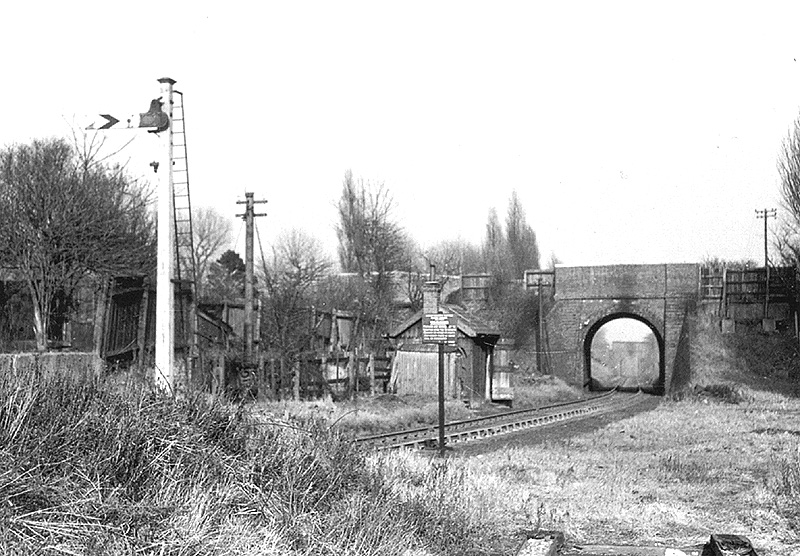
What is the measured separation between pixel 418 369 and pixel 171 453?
81.6 ft

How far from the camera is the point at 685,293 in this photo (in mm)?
47656

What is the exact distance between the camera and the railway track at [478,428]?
53.5ft

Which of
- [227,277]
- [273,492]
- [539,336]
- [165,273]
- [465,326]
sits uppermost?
[227,277]

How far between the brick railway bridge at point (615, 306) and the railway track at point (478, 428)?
16253mm

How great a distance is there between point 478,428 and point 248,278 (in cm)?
1205

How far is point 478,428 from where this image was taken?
2119 centimetres

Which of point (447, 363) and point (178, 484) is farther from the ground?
point (178, 484)

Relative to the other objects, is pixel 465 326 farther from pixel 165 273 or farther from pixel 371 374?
pixel 165 273

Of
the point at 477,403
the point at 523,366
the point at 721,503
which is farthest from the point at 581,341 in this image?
the point at 721,503

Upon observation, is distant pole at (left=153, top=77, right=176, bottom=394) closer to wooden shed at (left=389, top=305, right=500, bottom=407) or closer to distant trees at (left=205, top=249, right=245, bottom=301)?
wooden shed at (left=389, top=305, right=500, bottom=407)

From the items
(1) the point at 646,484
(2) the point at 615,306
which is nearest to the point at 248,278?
(1) the point at 646,484

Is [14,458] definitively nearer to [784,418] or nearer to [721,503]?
[721,503]

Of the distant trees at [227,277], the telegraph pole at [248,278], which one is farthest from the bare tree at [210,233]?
the telegraph pole at [248,278]

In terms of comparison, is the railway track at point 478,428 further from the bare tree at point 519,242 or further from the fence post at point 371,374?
the bare tree at point 519,242
